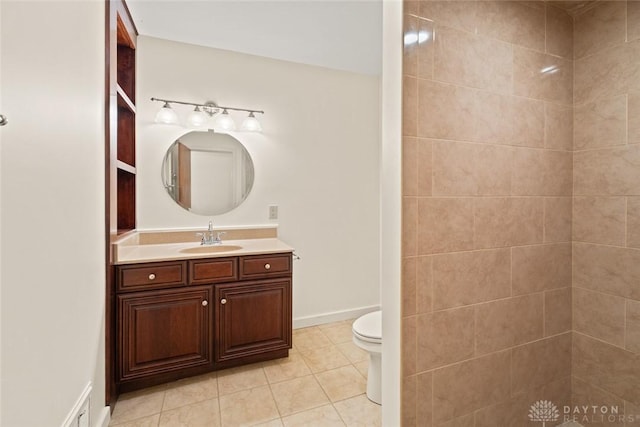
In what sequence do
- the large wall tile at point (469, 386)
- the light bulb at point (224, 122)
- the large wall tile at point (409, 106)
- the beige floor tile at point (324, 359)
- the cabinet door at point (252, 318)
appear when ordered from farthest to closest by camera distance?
1. the light bulb at point (224, 122)
2. the beige floor tile at point (324, 359)
3. the cabinet door at point (252, 318)
4. the large wall tile at point (469, 386)
5. the large wall tile at point (409, 106)

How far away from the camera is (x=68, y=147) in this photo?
119 centimetres

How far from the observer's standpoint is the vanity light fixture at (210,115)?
242 centimetres

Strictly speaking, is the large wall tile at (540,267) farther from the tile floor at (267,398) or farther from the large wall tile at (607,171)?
the tile floor at (267,398)

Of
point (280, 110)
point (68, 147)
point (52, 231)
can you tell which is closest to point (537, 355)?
point (52, 231)

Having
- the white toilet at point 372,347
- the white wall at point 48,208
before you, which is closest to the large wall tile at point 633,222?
the white toilet at point 372,347

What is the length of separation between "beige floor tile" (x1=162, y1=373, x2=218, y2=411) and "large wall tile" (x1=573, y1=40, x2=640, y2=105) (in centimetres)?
267

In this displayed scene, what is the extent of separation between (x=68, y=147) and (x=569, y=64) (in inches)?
92.7

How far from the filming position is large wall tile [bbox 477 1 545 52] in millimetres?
1346

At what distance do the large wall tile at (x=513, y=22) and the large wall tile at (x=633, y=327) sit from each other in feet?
4.20

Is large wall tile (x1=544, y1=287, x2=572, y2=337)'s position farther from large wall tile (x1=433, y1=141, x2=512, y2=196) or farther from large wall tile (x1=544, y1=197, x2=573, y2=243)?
large wall tile (x1=433, y1=141, x2=512, y2=196)

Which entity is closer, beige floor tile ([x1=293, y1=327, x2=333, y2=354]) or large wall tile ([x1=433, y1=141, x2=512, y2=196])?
large wall tile ([x1=433, y1=141, x2=512, y2=196])

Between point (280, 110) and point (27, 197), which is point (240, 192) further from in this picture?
point (27, 197)

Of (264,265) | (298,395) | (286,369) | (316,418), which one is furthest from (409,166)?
(286,369)

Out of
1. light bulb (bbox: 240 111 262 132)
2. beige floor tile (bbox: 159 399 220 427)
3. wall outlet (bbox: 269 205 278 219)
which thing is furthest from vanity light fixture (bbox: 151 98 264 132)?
beige floor tile (bbox: 159 399 220 427)
